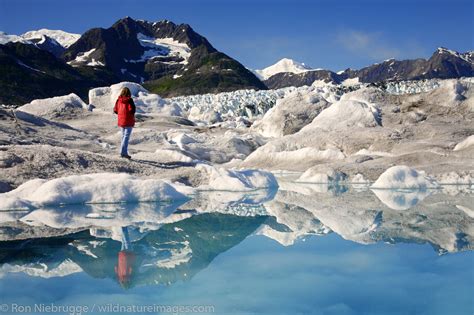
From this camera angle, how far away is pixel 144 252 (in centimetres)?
540

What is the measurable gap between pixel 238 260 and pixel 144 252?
1036mm

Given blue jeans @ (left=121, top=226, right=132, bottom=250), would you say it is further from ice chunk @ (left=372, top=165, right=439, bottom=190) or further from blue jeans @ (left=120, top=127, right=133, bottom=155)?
ice chunk @ (left=372, top=165, right=439, bottom=190)

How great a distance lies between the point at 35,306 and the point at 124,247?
1.89 m

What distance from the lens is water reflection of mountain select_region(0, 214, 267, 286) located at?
4664 mm

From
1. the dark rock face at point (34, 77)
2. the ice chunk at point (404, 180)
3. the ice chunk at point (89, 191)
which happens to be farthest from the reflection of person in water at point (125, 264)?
the dark rock face at point (34, 77)

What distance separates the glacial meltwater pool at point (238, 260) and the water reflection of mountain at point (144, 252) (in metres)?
0.01

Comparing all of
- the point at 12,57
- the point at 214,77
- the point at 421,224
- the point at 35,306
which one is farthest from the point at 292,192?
the point at 214,77

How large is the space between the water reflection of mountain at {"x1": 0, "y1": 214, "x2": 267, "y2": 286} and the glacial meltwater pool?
0.01 metres

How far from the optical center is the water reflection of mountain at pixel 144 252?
466cm

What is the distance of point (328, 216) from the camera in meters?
7.75

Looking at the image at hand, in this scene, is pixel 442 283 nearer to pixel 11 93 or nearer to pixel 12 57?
pixel 11 93

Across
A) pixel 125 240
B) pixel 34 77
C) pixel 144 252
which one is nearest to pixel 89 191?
pixel 125 240

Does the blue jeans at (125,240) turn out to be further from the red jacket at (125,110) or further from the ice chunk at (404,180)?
the ice chunk at (404,180)

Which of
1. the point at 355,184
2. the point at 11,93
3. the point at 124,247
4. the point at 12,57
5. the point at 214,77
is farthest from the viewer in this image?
the point at 214,77
